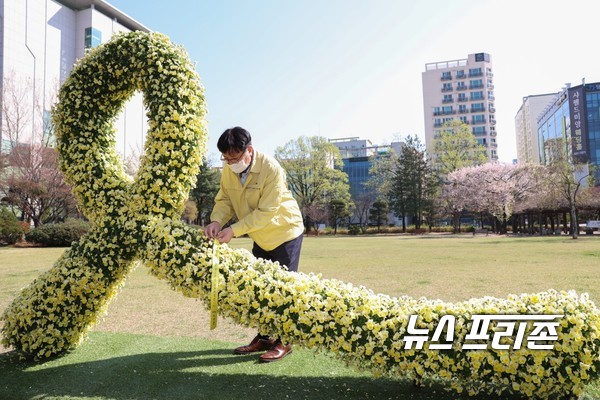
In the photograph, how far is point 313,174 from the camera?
54.2 m

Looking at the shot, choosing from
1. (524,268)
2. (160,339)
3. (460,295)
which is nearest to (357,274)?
(460,295)

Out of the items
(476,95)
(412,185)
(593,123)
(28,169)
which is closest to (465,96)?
(476,95)

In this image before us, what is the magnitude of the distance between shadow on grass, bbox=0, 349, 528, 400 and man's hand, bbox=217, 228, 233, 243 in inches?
50.4

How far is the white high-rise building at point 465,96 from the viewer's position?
289ft

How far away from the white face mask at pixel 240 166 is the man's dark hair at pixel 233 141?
0.13m

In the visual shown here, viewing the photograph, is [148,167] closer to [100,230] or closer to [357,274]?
[100,230]

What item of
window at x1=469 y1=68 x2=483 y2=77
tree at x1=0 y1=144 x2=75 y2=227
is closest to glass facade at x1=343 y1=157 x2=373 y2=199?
window at x1=469 y1=68 x2=483 y2=77

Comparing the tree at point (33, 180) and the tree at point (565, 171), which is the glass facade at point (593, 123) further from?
the tree at point (33, 180)

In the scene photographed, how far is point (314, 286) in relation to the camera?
134 inches

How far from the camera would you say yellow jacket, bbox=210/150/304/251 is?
3867 millimetres

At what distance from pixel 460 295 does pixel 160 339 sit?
562 cm

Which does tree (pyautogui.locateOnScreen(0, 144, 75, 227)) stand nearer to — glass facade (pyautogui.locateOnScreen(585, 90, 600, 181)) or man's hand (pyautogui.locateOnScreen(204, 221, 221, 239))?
man's hand (pyautogui.locateOnScreen(204, 221, 221, 239))

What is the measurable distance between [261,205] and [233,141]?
25.6 inches

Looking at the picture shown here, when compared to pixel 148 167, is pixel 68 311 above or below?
below
